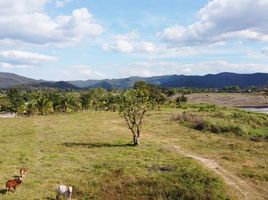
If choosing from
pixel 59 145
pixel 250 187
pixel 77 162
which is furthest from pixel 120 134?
pixel 250 187

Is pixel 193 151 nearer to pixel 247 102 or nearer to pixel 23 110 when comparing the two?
pixel 23 110

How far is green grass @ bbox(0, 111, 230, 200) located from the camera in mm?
25541

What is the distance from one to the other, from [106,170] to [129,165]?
2375 mm

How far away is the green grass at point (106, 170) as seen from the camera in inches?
1006

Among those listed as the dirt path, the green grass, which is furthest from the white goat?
the dirt path

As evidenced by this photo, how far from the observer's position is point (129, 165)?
1278 inches

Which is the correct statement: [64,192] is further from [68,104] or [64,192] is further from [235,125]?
[68,104]

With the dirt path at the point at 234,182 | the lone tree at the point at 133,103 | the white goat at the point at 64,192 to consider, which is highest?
the lone tree at the point at 133,103

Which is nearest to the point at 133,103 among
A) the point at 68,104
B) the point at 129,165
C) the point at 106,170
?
the point at 129,165

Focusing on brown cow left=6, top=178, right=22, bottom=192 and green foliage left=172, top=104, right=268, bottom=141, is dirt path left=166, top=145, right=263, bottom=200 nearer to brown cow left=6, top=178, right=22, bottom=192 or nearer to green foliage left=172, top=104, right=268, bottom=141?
brown cow left=6, top=178, right=22, bottom=192

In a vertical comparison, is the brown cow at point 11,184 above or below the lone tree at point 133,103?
below

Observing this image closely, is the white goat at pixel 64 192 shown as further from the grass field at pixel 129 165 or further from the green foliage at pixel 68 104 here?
the green foliage at pixel 68 104

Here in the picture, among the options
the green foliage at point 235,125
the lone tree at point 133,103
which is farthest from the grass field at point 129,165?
the green foliage at point 235,125

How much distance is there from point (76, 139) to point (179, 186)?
2474 cm
